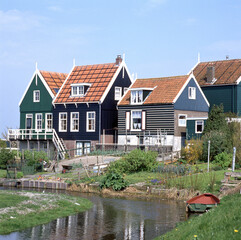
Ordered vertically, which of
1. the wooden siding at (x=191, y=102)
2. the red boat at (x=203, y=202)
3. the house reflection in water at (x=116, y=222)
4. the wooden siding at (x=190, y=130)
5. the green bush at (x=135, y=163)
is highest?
the wooden siding at (x=191, y=102)

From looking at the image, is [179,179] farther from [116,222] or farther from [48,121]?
[48,121]

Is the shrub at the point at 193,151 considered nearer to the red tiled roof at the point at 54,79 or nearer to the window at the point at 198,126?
the window at the point at 198,126

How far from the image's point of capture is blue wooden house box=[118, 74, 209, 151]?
47.3 m

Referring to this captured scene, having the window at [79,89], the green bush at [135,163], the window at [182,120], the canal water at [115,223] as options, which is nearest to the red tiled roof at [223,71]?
the window at [182,120]

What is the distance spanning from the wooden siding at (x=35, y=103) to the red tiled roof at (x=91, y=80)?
1858mm

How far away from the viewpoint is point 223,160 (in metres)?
39.9

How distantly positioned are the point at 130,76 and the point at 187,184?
25642 mm

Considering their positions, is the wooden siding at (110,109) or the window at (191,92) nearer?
the window at (191,92)

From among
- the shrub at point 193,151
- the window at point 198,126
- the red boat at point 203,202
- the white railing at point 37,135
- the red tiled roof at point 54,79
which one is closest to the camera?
the red boat at point 203,202

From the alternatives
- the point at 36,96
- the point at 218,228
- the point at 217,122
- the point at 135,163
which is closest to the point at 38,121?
the point at 36,96

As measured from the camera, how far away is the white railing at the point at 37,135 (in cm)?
5256

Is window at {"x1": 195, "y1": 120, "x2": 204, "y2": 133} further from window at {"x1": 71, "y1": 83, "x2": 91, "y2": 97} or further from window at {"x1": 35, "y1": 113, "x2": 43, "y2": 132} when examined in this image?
window at {"x1": 35, "y1": 113, "x2": 43, "y2": 132}

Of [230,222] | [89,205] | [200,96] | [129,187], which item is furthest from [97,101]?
[230,222]

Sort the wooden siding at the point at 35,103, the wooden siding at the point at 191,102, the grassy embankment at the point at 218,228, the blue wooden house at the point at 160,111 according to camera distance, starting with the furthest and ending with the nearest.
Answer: the wooden siding at the point at 35,103, the wooden siding at the point at 191,102, the blue wooden house at the point at 160,111, the grassy embankment at the point at 218,228
